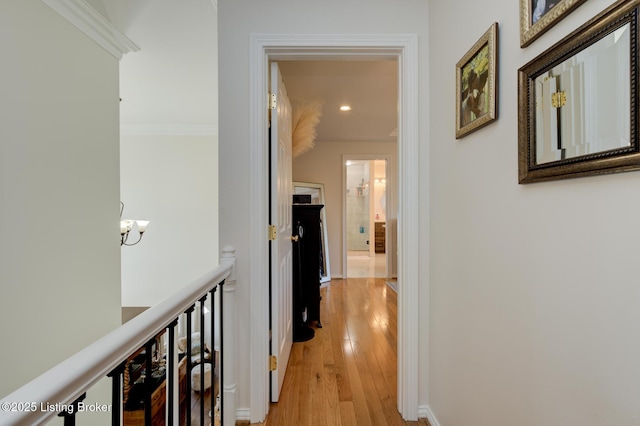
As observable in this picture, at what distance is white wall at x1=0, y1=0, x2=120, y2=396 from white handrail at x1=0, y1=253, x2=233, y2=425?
48.6 inches

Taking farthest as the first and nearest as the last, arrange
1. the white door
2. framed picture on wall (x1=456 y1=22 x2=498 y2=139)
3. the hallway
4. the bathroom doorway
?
the bathroom doorway < the hallway < the white door < framed picture on wall (x1=456 y1=22 x2=498 y2=139)

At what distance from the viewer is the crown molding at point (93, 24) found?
1660mm

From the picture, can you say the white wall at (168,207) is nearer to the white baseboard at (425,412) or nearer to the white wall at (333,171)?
the white wall at (333,171)

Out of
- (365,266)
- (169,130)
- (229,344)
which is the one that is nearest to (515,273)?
(229,344)

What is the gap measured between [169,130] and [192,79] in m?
1.77

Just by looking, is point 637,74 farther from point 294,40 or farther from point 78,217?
point 78,217

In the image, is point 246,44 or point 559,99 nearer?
point 559,99

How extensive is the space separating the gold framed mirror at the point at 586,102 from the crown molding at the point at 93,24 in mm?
2348

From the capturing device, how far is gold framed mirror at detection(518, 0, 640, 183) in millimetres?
578

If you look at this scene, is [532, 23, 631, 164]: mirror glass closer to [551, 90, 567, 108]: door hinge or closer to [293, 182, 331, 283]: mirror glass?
[551, 90, 567, 108]: door hinge

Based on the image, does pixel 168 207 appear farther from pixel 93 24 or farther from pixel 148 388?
pixel 148 388

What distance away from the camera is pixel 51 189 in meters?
1.65

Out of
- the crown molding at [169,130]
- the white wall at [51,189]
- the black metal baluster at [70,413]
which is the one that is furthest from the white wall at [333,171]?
the black metal baluster at [70,413]

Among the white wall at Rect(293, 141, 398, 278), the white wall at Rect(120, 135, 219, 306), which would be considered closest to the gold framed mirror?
the white wall at Rect(120, 135, 219, 306)
